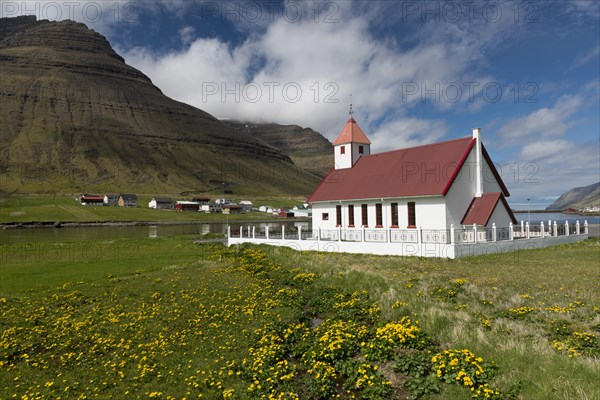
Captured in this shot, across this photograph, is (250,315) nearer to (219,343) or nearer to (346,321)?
(219,343)

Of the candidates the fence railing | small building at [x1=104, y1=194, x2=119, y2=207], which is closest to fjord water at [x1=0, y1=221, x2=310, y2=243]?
the fence railing

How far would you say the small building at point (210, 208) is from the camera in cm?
16325

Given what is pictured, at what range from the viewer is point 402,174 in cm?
3519

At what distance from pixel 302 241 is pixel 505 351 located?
2738 cm

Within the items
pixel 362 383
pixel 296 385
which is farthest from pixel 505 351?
pixel 296 385

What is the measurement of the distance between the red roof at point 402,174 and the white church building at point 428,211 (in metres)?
0.09

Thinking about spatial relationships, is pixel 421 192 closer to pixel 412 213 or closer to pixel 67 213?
pixel 412 213

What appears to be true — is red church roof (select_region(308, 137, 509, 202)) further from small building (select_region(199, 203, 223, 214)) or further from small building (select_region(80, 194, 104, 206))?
small building (select_region(80, 194, 104, 206))

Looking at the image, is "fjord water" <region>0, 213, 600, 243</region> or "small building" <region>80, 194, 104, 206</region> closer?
"fjord water" <region>0, 213, 600, 243</region>

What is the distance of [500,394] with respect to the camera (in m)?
7.28

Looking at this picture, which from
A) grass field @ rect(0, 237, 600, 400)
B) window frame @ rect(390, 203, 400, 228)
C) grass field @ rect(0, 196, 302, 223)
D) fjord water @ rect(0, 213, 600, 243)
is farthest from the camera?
grass field @ rect(0, 196, 302, 223)

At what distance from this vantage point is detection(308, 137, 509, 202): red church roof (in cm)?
3205

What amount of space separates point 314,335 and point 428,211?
22.7 meters

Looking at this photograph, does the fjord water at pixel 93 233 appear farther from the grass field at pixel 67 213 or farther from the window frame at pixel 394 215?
the grass field at pixel 67 213
